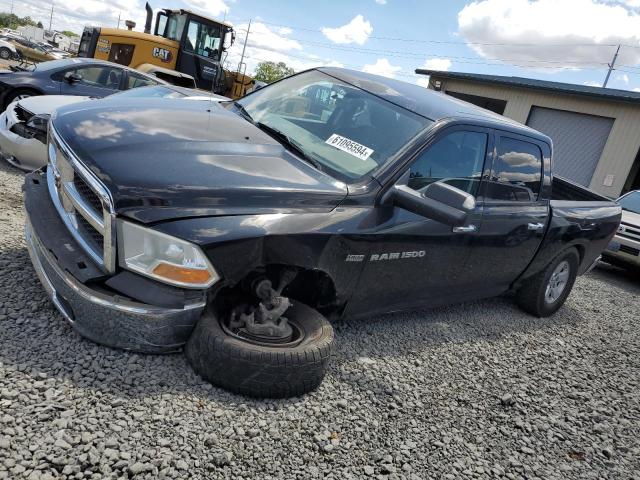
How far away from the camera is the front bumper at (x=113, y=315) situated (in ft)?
7.61

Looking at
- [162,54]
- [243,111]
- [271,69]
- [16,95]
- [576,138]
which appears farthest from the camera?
[271,69]

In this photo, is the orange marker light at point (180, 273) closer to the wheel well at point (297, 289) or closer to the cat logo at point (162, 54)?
the wheel well at point (297, 289)

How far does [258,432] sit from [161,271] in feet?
2.82

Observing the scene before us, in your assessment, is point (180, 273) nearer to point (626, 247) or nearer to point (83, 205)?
point (83, 205)

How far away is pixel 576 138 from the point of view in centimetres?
1655

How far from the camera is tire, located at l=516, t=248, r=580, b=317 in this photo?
485cm

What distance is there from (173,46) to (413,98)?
1136cm

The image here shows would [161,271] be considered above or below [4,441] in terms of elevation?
above

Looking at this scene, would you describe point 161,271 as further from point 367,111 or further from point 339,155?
point 367,111

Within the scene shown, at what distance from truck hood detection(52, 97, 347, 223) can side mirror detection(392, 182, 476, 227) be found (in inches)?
14.4

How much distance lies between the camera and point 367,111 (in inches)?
136

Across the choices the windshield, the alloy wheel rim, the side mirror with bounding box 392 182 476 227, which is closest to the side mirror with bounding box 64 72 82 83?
the side mirror with bounding box 392 182 476 227

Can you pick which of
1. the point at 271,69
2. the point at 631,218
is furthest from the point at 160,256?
the point at 271,69

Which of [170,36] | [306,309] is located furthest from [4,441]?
[170,36]
